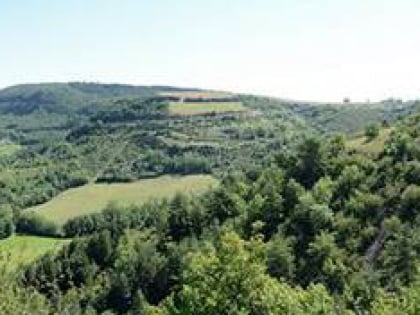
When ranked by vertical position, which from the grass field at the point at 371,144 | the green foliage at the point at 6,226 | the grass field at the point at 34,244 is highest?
the grass field at the point at 371,144

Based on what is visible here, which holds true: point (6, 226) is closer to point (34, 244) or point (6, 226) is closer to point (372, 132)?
point (34, 244)

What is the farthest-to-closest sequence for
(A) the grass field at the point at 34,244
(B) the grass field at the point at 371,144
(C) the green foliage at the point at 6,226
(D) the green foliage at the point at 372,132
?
(C) the green foliage at the point at 6,226 < (A) the grass field at the point at 34,244 < (D) the green foliage at the point at 372,132 < (B) the grass field at the point at 371,144

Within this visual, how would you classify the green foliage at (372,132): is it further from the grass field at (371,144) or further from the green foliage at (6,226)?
the green foliage at (6,226)

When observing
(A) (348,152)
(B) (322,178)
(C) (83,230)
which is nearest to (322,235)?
(B) (322,178)

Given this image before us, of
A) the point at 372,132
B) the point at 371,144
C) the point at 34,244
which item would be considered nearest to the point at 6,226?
the point at 34,244

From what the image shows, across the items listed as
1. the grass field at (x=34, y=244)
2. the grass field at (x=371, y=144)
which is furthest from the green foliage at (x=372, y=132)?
the grass field at (x=34, y=244)

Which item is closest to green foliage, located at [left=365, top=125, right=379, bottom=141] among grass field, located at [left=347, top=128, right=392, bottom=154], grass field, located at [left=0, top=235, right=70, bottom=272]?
grass field, located at [left=347, top=128, right=392, bottom=154]

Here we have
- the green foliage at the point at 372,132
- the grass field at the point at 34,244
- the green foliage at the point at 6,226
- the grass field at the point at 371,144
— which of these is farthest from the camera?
the green foliage at the point at 6,226

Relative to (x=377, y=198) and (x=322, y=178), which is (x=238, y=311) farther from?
(x=322, y=178)

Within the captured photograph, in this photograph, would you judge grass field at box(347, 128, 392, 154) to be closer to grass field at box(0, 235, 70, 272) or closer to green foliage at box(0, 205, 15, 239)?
grass field at box(0, 235, 70, 272)
